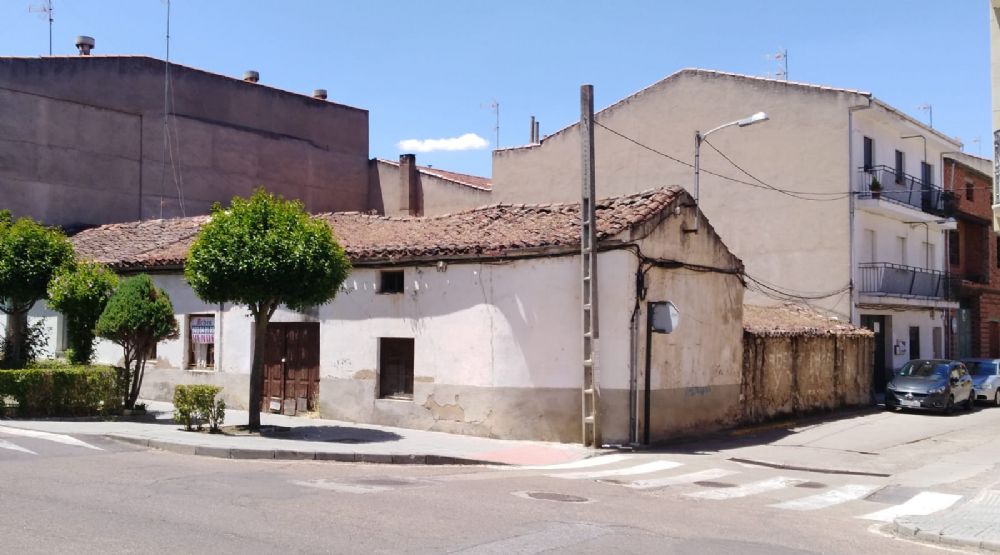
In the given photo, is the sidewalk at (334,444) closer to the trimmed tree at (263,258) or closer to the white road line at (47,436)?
the white road line at (47,436)

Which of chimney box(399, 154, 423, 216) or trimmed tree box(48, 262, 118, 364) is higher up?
chimney box(399, 154, 423, 216)

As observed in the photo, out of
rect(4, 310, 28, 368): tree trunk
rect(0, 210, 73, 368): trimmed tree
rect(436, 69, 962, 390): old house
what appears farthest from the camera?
rect(436, 69, 962, 390): old house

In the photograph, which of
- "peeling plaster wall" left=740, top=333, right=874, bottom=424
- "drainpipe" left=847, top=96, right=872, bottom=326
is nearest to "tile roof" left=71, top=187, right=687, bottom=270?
"peeling plaster wall" left=740, top=333, right=874, bottom=424

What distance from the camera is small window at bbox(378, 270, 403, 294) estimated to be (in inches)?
671

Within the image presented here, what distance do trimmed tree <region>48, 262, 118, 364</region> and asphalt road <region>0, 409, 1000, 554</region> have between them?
170 inches

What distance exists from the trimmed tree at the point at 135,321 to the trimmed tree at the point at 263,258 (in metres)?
2.41

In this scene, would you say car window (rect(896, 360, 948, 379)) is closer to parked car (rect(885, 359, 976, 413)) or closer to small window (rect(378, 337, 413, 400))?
parked car (rect(885, 359, 976, 413))

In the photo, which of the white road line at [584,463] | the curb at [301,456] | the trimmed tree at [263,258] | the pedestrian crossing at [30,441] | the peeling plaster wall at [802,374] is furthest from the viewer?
the peeling plaster wall at [802,374]

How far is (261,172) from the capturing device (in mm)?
32688

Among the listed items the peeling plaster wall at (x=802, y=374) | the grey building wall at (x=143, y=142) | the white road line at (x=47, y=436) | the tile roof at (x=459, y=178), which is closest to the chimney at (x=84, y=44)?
the grey building wall at (x=143, y=142)

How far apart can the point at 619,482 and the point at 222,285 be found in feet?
23.8

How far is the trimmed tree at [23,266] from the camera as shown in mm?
17609

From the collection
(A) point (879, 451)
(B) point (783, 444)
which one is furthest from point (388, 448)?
(A) point (879, 451)

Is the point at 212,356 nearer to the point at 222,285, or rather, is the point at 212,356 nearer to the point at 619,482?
A: the point at 222,285
